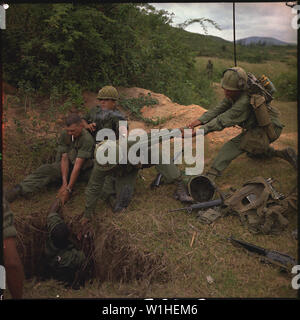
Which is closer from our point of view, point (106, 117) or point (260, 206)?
point (260, 206)

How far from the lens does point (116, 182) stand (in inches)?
180

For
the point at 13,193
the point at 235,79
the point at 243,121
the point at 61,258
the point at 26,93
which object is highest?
the point at 26,93

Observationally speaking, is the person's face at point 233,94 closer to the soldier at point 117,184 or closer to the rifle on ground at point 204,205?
the soldier at point 117,184

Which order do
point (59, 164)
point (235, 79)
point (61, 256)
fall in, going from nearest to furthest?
point (61, 256) < point (235, 79) < point (59, 164)

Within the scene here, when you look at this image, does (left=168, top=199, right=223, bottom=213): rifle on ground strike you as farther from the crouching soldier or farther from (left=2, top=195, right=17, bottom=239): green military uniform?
(left=2, top=195, right=17, bottom=239): green military uniform

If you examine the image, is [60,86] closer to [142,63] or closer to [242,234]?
[142,63]

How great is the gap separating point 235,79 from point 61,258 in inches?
129

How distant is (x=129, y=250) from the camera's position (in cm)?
380

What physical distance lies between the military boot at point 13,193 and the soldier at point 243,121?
267 cm

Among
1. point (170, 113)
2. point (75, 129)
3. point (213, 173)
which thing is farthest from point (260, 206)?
point (170, 113)

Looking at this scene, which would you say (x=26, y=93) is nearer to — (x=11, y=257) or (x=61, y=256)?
(x=61, y=256)

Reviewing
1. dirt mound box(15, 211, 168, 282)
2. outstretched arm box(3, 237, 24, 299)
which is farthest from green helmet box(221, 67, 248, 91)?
outstretched arm box(3, 237, 24, 299)

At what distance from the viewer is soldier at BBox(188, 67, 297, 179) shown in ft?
14.6
